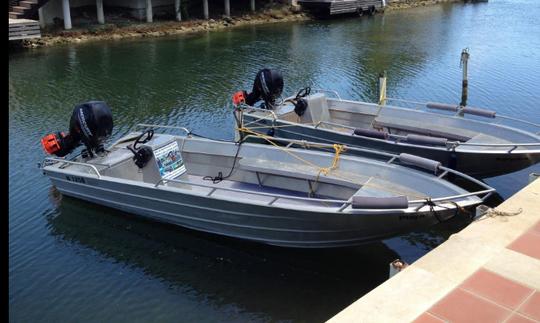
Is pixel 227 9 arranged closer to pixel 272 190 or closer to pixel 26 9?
pixel 26 9

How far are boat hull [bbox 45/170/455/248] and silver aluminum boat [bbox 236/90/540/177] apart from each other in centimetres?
344

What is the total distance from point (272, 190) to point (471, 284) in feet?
15.8

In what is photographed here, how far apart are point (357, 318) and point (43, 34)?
28.1 metres

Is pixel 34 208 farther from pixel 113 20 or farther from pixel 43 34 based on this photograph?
pixel 113 20

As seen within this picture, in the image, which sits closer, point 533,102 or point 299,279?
point 299,279

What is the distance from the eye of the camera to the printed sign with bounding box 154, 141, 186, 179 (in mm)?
10352

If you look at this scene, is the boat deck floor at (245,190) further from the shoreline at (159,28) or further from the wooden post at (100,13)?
the wooden post at (100,13)

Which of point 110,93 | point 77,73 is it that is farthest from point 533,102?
point 77,73

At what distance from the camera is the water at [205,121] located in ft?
27.4

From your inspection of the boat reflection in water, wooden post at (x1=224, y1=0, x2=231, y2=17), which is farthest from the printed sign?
wooden post at (x1=224, y1=0, x2=231, y2=17)

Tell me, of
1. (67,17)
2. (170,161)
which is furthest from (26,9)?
(170,161)

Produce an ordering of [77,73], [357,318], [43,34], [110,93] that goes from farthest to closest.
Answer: [43,34], [77,73], [110,93], [357,318]

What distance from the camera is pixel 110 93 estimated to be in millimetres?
20047

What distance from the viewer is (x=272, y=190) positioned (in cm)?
1048
